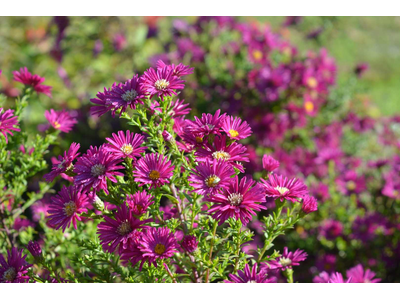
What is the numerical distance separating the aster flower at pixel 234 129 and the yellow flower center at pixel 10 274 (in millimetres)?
583

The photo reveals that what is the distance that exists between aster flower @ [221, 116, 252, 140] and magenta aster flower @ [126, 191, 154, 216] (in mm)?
214

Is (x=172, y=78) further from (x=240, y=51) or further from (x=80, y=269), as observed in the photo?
(x=240, y=51)

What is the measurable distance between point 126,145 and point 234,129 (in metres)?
0.23

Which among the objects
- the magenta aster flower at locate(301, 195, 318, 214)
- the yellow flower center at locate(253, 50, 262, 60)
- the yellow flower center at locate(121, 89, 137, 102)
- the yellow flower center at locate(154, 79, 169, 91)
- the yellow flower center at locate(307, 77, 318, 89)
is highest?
the yellow flower center at locate(253, 50, 262, 60)

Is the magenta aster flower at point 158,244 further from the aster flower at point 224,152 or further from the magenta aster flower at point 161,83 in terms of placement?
the magenta aster flower at point 161,83

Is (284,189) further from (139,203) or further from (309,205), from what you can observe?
(139,203)

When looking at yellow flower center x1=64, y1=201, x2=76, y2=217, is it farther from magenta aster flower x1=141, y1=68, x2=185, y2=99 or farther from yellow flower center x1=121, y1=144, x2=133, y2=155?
magenta aster flower x1=141, y1=68, x2=185, y2=99

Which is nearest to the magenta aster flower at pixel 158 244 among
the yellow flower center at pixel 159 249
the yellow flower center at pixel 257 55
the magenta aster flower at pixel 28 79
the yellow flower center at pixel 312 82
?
the yellow flower center at pixel 159 249

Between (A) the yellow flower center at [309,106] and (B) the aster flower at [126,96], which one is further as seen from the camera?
(A) the yellow flower center at [309,106]

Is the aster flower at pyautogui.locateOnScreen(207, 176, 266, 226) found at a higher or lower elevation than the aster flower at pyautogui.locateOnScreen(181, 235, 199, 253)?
higher

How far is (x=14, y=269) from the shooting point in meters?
0.89

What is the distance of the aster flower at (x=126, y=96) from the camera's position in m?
0.79

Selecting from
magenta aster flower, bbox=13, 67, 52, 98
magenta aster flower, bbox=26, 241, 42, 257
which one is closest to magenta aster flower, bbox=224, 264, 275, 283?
magenta aster flower, bbox=26, 241, 42, 257

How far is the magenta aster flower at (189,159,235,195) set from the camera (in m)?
0.74
